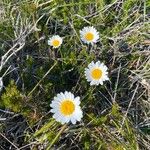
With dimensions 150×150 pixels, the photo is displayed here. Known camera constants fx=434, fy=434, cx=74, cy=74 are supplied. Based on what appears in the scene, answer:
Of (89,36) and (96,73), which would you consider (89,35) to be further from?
(96,73)

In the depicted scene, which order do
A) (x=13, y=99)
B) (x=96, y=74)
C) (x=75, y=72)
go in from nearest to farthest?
(x=13, y=99) → (x=96, y=74) → (x=75, y=72)

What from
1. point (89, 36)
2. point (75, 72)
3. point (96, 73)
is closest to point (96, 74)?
point (96, 73)

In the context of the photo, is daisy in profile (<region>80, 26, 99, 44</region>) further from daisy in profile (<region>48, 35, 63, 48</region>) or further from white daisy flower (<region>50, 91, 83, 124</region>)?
white daisy flower (<region>50, 91, 83, 124</region>)

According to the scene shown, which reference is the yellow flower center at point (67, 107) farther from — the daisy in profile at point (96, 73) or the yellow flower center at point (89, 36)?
the yellow flower center at point (89, 36)

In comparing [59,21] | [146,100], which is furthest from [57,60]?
[146,100]

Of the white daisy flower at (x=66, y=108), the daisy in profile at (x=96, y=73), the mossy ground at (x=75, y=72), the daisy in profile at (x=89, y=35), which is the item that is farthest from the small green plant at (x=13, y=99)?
the daisy in profile at (x=89, y=35)

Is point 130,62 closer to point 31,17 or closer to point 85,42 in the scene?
point 85,42
